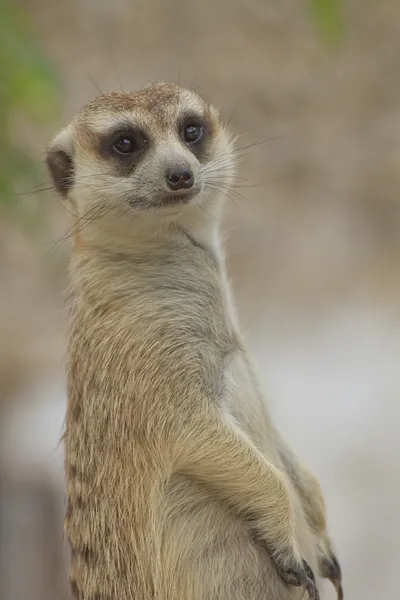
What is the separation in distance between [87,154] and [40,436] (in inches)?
124

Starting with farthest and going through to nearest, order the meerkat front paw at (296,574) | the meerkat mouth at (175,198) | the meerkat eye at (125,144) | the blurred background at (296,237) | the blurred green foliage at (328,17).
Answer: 1. the blurred background at (296,237)
2. the meerkat eye at (125,144)
3. the meerkat mouth at (175,198)
4. the meerkat front paw at (296,574)
5. the blurred green foliage at (328,17)

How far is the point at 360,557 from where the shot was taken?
4945 millimetres

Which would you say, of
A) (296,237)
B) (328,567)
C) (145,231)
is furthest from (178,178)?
(296,237)

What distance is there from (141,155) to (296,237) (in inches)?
215

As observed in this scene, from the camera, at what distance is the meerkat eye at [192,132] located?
2.21 m

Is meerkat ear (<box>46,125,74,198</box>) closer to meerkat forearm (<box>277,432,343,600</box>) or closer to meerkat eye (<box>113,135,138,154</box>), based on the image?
meerkat eye (<box>113,135,138,154</box>)

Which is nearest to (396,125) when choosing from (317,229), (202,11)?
(317,229)

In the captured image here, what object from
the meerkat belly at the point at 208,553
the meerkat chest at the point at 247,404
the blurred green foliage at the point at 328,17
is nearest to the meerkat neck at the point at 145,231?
the meerkat chest at the point at 247,404

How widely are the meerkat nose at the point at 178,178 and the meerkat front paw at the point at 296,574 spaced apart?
705mm

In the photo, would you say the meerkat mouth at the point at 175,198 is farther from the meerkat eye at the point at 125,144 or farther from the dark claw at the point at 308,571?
the dark claw at the point at 308,571

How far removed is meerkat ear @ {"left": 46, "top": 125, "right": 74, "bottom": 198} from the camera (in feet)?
7.31

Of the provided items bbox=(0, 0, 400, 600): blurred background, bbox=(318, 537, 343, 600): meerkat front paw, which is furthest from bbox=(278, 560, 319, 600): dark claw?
bbox=(0, 0, 400, 600): blurred background

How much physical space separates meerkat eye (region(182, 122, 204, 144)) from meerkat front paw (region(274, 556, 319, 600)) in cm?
86

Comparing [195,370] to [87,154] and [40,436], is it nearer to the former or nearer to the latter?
[87,154]
